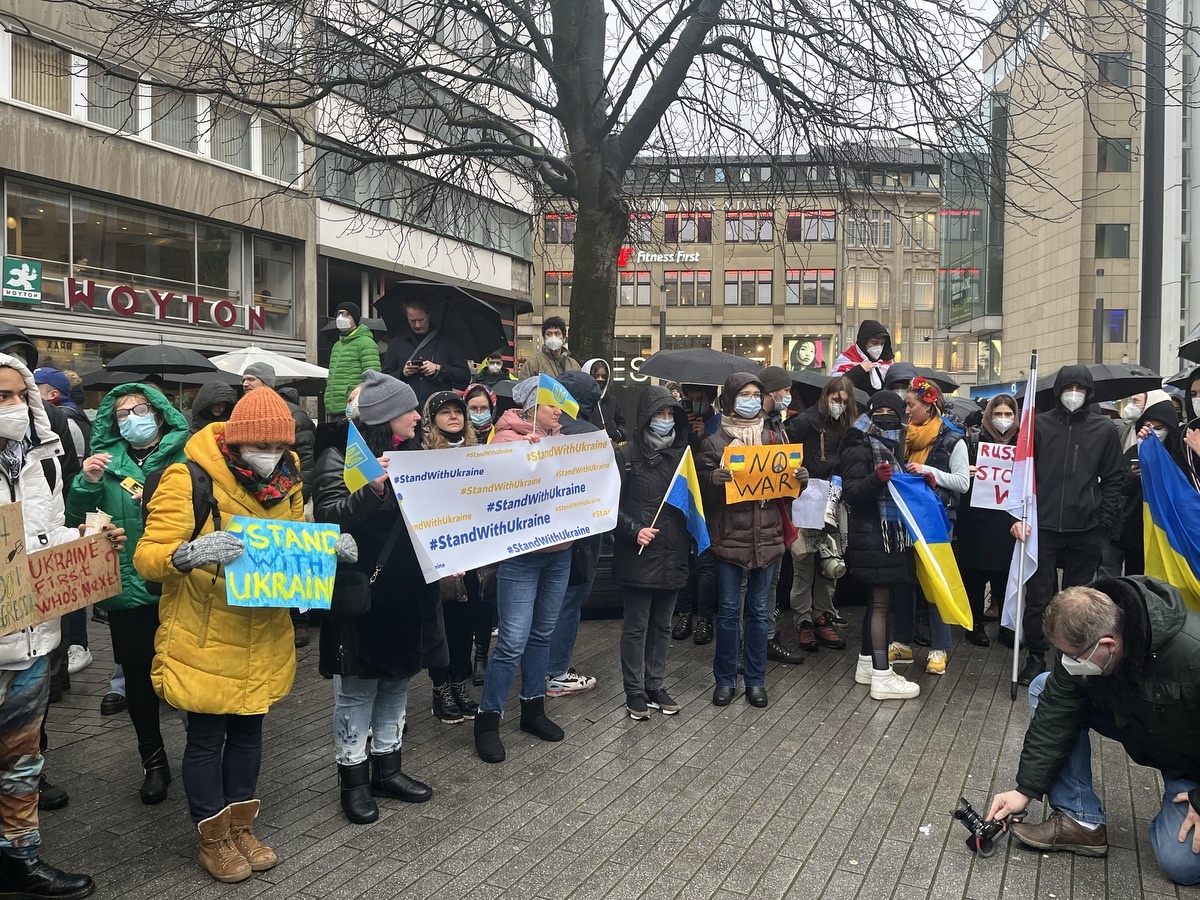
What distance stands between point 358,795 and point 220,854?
0.69 metres

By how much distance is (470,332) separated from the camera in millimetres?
7219

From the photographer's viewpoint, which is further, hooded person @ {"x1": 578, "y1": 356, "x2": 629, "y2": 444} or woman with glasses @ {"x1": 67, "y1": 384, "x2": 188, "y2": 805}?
hooded person @ {"x1": 578, "y1": 356, "x2": 629, "y2": 444}

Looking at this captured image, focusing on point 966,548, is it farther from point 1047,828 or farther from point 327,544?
point 327,544

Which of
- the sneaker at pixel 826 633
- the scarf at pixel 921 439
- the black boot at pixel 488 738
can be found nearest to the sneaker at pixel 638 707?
the black boot at pixel 488 738

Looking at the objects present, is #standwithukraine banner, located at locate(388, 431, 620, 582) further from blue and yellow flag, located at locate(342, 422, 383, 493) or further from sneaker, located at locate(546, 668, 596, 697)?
sneaker, located at locate(546, 668, 596, 697)

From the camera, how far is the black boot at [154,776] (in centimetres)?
425

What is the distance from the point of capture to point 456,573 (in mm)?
4465

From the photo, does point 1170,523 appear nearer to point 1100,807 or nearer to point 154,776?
point 1100,807

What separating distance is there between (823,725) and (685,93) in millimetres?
7838

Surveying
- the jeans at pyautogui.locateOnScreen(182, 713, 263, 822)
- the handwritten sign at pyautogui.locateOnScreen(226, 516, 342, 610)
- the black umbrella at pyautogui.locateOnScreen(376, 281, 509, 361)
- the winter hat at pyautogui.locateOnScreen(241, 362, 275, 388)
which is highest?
the black umbrella at pyautogui.locateOnScreen(376, 281, 509, 361)

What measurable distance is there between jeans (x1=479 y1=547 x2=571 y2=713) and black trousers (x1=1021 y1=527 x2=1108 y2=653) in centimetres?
352

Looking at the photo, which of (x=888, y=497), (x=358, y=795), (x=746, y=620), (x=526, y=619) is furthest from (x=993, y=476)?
(x=358, y=795)

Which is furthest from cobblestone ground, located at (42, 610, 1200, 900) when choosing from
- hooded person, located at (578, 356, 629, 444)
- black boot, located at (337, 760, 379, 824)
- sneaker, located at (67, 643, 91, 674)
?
hooded person, located at (578, 356, 629, 444)

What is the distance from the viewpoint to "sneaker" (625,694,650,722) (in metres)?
5.48
